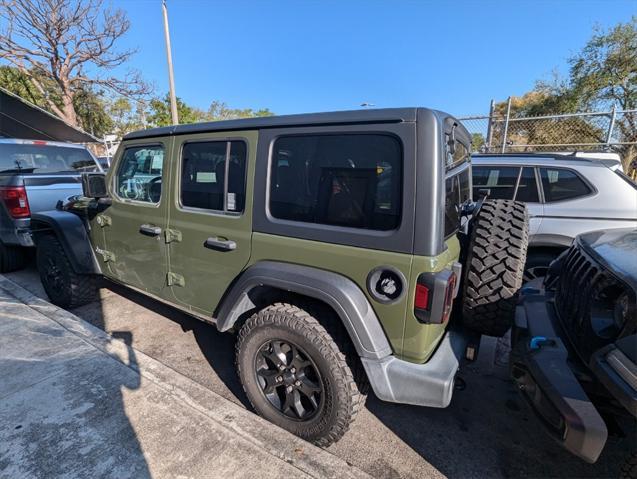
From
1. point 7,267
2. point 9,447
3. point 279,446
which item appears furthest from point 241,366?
point 7,267

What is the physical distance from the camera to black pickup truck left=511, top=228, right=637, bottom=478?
130 cm

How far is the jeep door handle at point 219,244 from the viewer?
2.19 m

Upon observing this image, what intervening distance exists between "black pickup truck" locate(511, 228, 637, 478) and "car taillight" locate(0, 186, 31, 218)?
5682 millimetres

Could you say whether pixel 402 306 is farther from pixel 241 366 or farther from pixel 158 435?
pixel 158 435

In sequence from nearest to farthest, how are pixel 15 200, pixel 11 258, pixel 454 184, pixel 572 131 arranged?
pixel 454 184 < pixel 15 200 < pixel 11 258 < pixel 572 131

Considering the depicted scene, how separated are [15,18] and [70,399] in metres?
20.9

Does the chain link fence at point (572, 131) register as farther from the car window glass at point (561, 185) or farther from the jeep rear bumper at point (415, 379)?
the jeep rear bumper at point (415, 379)

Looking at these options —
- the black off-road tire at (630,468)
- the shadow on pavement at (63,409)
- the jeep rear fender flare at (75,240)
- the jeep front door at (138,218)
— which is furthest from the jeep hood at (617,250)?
the jeep rear fender flare at (75,240)

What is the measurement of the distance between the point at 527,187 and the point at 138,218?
4379mm

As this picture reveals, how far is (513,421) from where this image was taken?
7.71ft

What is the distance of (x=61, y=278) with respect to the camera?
3.66 m

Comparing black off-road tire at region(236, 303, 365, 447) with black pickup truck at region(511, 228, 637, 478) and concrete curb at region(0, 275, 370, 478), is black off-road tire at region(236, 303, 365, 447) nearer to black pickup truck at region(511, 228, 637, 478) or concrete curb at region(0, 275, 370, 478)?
concrete curb at region(0, 275, 370, 478)

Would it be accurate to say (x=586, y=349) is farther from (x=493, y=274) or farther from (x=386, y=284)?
(x=386, y=284)

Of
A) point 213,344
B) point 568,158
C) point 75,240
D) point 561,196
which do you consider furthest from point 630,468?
point 75,240
